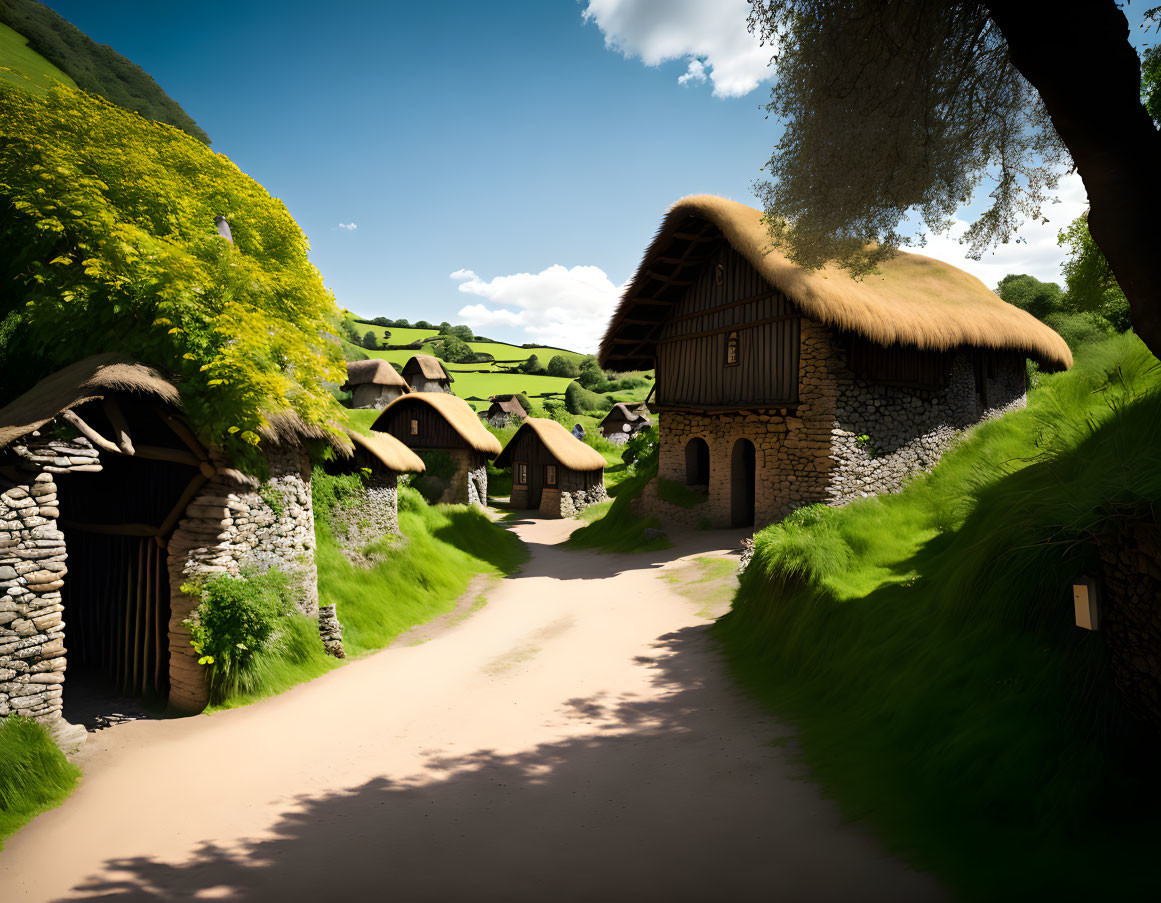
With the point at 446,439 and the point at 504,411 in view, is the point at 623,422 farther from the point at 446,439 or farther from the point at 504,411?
the point at 446,439

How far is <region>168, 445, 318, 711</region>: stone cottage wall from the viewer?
804 cm

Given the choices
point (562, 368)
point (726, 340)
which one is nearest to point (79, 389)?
point (726, 340)

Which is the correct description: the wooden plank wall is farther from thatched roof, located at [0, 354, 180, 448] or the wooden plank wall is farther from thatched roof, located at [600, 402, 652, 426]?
thatched roof, located at [600, 402, 652, 426]

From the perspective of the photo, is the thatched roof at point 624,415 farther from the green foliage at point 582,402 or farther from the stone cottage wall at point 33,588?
the stone cottage wall at point 33,588

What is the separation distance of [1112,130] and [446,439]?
81.7 ft

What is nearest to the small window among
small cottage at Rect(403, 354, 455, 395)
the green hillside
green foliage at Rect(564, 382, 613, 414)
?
the green hillside

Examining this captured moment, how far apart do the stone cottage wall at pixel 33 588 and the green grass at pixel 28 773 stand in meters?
0.30

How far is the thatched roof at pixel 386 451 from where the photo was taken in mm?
13898

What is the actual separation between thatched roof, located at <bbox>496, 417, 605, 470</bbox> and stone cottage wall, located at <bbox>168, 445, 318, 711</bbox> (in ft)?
59.7

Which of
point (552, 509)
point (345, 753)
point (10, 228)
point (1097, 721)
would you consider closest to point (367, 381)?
point (552, 509)

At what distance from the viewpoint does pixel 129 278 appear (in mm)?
8242

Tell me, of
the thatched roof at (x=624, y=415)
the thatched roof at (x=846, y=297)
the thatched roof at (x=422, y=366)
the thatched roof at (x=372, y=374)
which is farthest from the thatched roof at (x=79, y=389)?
the thatched roof at (x=624, y=415)

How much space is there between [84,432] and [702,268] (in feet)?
50.0

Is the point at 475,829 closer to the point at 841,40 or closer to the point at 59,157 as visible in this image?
the point at 841,40
